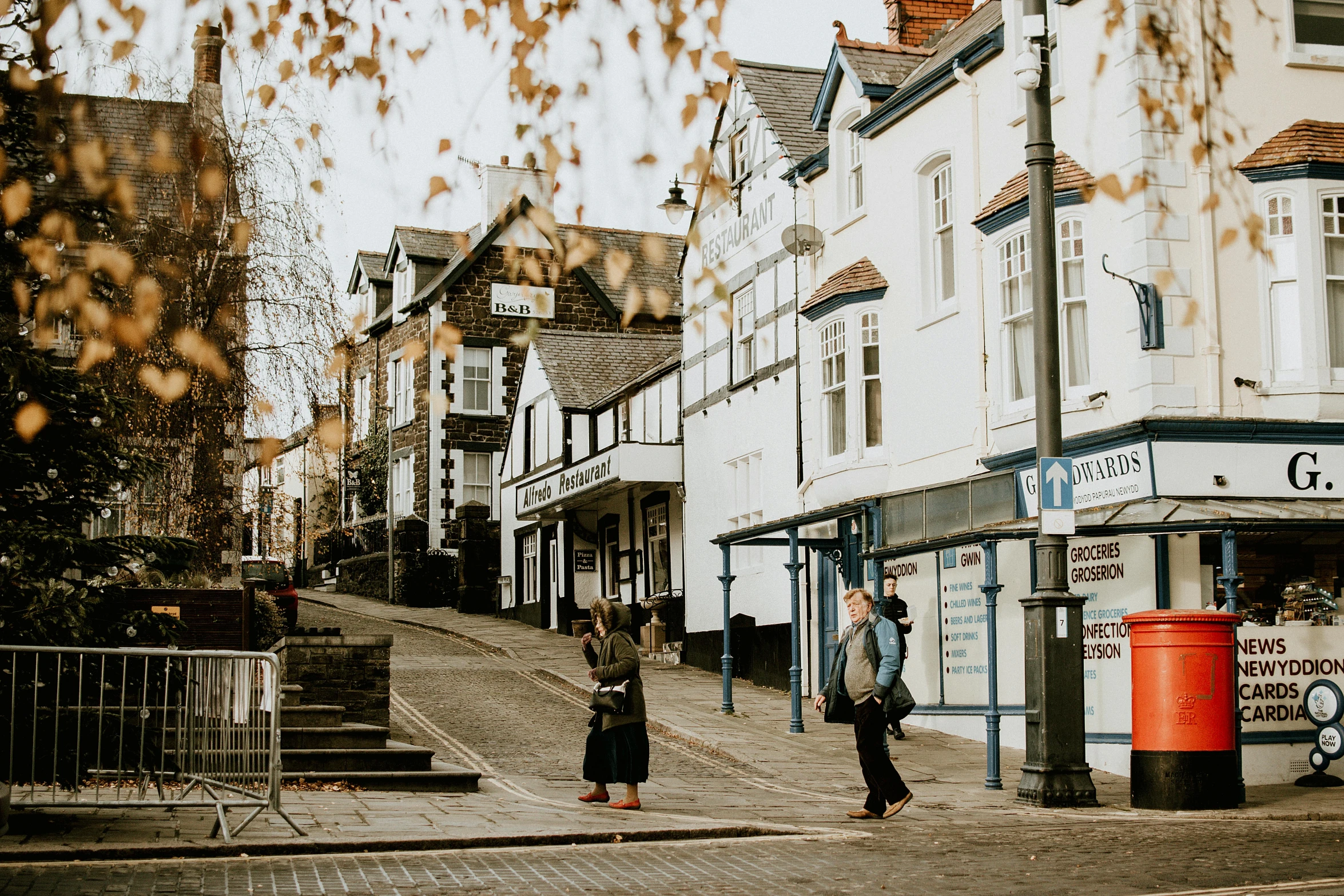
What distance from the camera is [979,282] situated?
62.6 feet

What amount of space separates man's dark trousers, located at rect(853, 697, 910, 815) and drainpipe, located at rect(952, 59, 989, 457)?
7464 millimetres

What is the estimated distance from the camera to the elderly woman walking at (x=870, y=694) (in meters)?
11.8

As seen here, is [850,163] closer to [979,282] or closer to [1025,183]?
[979,282]

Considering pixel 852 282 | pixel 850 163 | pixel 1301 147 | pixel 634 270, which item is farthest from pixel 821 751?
pixel 634 270

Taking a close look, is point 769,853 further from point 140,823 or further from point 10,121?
point 10,121

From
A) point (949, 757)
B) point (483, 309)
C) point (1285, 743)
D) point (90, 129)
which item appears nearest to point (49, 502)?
point (90, 129)

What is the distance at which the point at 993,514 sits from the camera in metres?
18.6

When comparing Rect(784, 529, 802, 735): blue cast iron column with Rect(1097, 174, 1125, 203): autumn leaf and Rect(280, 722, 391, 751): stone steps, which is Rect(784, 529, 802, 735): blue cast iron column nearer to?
Rect(280, 722, 391, 751): stone steps

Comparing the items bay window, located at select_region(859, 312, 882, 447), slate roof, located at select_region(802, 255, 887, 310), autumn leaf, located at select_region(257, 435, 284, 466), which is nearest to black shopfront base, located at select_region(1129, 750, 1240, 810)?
autumn leaf, located at select_region(257, 435, 284, 466)

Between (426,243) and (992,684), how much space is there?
35509 millimetres

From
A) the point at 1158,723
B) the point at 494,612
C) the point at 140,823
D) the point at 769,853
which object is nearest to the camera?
the point at 769,853

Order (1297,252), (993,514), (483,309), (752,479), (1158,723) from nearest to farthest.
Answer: (1158,723) → (1297,252) → (993,514) → (752,479) → (483,309)

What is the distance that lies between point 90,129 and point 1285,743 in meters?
12.9

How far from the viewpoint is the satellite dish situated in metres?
23.5
